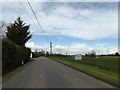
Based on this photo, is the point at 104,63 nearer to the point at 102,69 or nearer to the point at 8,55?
the point at 102,69

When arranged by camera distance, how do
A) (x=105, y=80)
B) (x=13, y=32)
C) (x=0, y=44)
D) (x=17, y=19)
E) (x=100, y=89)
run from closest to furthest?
(x=100, y=89) → (x=105, y=80) → (x=0, y=44) → (x=13, y=32) → (x=17, y=19)

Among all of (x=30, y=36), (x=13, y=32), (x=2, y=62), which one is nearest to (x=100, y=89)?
(x=2, y=62)

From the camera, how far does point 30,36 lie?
41.8 meters

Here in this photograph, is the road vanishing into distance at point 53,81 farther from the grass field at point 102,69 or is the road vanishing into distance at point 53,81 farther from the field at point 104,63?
the field at point 104,63

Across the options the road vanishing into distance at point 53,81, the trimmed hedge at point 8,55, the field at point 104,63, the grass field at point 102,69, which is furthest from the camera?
the field at point 104,63

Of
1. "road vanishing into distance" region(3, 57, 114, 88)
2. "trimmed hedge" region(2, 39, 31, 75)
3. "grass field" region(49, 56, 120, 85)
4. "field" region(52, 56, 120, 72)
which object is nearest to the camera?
"road vanishing into distance" region(3, 57, 114, 88)

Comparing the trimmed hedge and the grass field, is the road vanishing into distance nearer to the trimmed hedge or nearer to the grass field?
the grass field

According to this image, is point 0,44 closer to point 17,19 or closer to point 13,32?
point 13,32

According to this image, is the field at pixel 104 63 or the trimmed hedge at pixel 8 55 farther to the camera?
the field at pixel 104 63

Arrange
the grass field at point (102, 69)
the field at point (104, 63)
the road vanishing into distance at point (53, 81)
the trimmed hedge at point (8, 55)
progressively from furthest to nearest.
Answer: the field at point (104, 63), the trimmed hedge at point (8, 55), the grass field at point (102, 69), the road vanishing into distance at point (53, 81)

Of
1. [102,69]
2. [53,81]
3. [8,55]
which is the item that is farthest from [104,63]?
[53,81]

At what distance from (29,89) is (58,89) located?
1440 millimetres

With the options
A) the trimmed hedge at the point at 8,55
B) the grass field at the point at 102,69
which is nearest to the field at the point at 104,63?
the grass field at the point at 102,69

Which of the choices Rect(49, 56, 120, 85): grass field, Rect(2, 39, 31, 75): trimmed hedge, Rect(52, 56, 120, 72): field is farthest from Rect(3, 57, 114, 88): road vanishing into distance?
Rect(52, 56, 120, 72): field
